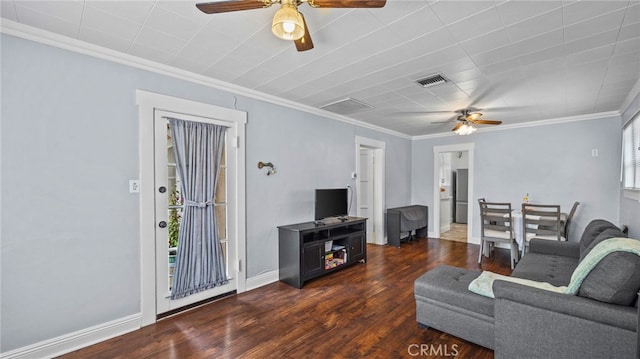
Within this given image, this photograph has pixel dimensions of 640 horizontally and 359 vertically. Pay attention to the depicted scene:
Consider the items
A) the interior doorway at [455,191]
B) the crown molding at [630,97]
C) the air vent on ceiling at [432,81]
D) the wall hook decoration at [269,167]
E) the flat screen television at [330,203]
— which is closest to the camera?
the air vent on ceiling at [432,81]

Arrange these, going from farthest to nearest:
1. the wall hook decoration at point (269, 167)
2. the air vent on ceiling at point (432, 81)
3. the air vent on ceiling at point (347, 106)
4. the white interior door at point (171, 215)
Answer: the air vent on ceiling at point (347, 106)
the wall hook decoration at point (269, 167)
the air vent on ceiling at point (432, 81)
the white interior door at point (171, 215)

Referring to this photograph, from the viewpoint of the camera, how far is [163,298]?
2.71 m

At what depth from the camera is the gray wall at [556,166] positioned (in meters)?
4.47

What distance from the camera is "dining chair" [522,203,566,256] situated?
3930mm

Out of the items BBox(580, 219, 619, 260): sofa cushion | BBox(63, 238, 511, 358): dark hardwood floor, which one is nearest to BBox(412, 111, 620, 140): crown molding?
BBox(580, 219, 619, 260): sofa cushion

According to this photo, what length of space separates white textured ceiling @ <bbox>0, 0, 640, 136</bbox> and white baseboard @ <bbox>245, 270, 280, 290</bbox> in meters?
2.38

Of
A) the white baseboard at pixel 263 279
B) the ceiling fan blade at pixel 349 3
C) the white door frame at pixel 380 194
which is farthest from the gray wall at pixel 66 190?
the white door frame at pixel 380 194

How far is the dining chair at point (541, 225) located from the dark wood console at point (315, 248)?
2409 millimetres

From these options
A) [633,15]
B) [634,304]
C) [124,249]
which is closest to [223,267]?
[124,249]

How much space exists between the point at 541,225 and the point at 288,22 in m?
4.62

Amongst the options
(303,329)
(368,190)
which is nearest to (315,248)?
(303,329)

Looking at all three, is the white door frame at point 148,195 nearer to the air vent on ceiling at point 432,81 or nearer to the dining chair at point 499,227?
the air vent on ceiling at point 432,81

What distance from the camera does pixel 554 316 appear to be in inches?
66.4

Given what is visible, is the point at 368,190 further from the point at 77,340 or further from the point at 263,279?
the point at 77,340
